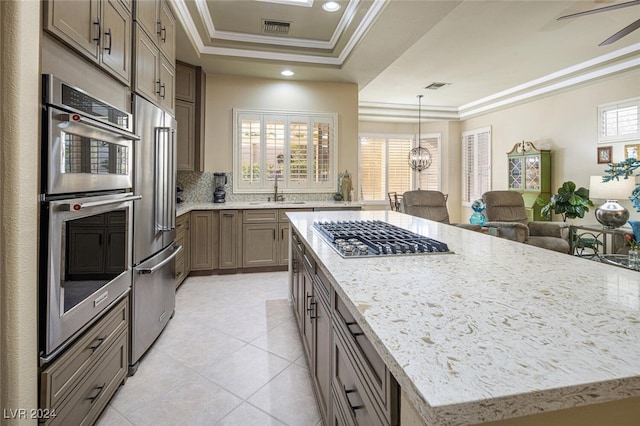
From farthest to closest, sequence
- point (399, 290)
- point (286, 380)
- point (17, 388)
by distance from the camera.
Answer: point (286, 380)
point (17, 388)
point (399, 290)

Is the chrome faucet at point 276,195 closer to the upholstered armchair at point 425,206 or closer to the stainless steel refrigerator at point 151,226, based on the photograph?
the upholstered armchair at point 425,206

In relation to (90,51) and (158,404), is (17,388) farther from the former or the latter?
(90,51)

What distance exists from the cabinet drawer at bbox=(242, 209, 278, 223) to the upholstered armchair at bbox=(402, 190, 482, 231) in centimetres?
183

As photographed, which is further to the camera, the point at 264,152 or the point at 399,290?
the point at 264,152

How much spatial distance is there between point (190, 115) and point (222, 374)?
3445 mm

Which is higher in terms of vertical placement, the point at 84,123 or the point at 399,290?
the point at 84,123

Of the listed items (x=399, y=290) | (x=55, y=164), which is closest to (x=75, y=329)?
(x=55, y=164)

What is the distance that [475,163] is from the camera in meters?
7.69

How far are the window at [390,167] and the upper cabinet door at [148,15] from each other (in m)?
6.00

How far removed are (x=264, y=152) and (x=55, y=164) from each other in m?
3.77

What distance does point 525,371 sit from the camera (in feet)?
1.88

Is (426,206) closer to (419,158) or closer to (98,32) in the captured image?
(419,158)

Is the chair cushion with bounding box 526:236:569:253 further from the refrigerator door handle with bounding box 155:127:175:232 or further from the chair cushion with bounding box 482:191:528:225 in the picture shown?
the refrigerator door handle with bounding box 155:127:175:232

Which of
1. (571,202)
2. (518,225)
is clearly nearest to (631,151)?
(571,202)
